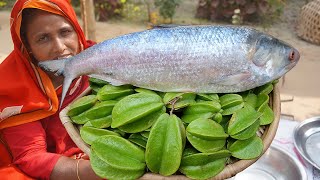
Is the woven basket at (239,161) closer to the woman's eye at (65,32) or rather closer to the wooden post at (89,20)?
the woman's eye at (65,32)

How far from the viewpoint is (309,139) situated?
266 cm

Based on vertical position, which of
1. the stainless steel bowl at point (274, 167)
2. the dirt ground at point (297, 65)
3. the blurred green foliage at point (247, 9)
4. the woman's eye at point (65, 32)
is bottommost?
the dirt ground at point (297, 65)

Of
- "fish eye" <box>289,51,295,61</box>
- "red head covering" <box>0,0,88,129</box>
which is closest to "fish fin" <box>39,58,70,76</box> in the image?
"red head covering" <box>0,0,88,129</box>

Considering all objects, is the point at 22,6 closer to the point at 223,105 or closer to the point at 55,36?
the point at 55,36

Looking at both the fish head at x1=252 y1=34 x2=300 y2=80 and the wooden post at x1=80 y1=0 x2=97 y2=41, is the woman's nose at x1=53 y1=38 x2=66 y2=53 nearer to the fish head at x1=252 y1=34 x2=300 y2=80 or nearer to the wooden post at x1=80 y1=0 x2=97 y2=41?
the fish head at x1=252 y1=34 x2=300 y2=80

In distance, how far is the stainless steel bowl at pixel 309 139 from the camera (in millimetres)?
2521

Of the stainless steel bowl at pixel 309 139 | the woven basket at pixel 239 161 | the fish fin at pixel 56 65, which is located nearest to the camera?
the woven basket at pixel 239 161

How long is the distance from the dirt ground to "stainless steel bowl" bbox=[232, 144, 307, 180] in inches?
28.4

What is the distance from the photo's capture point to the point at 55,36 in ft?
7.43

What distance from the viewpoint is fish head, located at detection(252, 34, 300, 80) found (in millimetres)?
1677

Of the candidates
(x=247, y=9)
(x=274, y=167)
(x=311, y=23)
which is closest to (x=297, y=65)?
(x=311, y=23)

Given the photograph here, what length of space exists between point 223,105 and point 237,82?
0.39ft

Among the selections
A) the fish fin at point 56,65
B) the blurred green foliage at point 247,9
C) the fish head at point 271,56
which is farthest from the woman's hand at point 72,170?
the blurred green foliage at point 247,9

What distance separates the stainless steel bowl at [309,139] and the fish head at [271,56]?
3.15 ft
